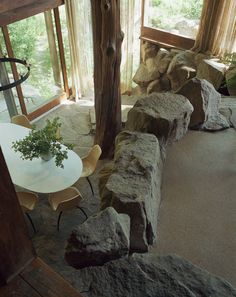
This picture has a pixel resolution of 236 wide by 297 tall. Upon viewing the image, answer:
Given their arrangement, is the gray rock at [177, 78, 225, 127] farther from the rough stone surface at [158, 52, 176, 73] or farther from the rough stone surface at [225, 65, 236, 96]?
the rough stone surface at [158, 52, 176, 73]

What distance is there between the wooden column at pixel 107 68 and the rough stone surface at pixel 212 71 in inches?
60.6

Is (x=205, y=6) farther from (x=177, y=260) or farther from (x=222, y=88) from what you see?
(x=177, y=260)

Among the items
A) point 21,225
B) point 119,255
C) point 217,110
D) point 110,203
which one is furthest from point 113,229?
point 217,110

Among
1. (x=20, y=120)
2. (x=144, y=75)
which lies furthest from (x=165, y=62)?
(x=20, y=120)

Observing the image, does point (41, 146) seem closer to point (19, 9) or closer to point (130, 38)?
point (19, 9)

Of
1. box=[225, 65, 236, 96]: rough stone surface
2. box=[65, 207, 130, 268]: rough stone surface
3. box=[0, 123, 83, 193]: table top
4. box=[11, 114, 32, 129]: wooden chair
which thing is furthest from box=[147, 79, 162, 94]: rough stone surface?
box=[65, 207, 130, 268]: rough stone surface

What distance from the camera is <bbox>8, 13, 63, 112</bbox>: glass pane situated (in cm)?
538

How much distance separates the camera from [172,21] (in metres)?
5.71

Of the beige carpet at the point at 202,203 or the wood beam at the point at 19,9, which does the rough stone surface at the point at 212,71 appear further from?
the wood beam at the point at 19,9

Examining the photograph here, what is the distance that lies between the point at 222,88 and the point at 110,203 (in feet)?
Answer: 10.8

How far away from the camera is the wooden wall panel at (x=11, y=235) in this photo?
3.56ft

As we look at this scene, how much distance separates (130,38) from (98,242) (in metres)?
5.07

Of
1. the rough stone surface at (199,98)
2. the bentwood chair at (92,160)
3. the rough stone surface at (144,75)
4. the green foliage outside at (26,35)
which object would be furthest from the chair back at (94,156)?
the rough stone surface at (144,75)

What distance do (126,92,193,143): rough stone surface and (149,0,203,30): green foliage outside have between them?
2644 millimetres
